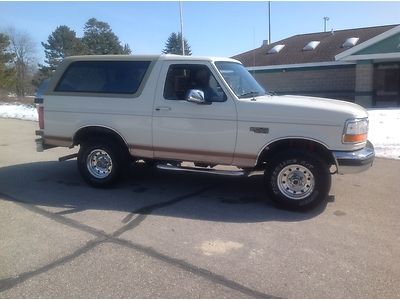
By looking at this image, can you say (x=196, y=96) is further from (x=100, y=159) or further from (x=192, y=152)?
(x=100, y=159)

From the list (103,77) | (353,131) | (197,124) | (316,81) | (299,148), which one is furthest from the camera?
(316,81)

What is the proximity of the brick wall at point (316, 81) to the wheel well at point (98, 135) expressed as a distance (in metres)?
22.7

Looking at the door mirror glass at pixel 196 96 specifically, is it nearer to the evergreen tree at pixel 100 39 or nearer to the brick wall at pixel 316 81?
the brick wall at pixel 316 81

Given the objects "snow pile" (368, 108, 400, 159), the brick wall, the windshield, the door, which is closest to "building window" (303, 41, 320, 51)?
the brick wall

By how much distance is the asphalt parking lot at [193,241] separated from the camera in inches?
140

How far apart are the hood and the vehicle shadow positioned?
121cm

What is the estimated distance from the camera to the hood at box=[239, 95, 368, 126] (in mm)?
5242

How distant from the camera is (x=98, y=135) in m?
6.62

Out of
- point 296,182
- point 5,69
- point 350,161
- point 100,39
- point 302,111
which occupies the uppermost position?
point 100,39

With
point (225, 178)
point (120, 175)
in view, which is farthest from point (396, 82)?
point (120, 175)

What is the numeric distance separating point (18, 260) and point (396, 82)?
25.0m

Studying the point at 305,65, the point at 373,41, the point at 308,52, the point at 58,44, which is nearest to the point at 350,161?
the point at 373,41

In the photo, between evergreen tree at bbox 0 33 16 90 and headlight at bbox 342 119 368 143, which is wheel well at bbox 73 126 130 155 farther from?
evergreen tree at bbox 0 33 16 90

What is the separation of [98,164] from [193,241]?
2.77 m
